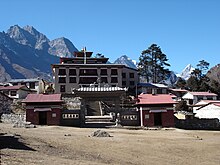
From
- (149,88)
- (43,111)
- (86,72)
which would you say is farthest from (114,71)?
(43,111)

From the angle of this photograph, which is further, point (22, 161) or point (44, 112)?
point (44, 112)

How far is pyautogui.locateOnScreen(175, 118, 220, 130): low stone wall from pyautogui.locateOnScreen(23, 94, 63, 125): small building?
1514cm

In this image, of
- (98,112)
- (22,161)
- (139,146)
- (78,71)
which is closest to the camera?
(22,161)

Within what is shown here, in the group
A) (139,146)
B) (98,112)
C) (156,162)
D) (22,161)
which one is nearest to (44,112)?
(98,112)

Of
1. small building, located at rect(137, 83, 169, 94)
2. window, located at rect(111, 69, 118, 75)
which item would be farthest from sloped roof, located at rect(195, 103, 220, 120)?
window, located at rect(111, 69, 118, 75)

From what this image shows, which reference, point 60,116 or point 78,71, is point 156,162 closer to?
point 60,116

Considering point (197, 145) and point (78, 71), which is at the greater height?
point (78, 71)

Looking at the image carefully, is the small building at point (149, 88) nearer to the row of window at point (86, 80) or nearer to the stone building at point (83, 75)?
the stone building at point (83, 75)

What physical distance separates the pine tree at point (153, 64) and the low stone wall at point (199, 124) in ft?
155

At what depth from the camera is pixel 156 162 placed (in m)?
17.8

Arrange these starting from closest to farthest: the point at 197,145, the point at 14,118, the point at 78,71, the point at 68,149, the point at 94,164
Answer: the point at 94,164
the point at 68,149
the point at 197,145
the point at 14,118
the point at 78,71

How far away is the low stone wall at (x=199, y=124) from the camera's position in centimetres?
4134

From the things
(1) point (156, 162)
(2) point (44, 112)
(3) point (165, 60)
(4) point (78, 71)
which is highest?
(3) point (165, 60)

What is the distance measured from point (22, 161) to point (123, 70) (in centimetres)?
6325
